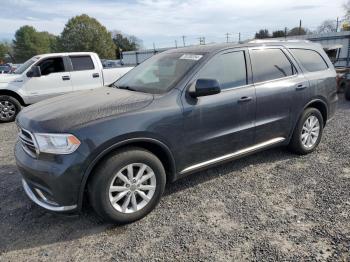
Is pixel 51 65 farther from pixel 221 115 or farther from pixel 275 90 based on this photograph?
pixel 275 90

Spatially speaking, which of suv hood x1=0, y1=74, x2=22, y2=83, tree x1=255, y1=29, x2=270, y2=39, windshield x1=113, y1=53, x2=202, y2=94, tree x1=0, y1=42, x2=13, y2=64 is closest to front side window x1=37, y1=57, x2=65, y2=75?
suv hood x1=0, y1=74, x2=22, y2=83

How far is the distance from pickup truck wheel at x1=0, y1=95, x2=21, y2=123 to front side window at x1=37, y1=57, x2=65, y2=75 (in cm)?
109

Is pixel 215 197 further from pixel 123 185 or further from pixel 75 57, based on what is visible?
pixel 75 57

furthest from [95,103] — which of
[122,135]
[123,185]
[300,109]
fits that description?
[300,109]

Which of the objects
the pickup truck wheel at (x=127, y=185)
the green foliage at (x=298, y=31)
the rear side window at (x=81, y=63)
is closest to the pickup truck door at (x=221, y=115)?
the pickup truck wheel at (x=127, y=185)

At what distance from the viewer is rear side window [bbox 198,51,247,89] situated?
346cm

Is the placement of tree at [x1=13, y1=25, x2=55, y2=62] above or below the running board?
above

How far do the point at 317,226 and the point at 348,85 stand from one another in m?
7.64

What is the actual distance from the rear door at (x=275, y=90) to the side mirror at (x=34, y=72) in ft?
20.3

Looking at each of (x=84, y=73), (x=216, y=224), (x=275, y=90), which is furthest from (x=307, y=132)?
(x=84, y=73)

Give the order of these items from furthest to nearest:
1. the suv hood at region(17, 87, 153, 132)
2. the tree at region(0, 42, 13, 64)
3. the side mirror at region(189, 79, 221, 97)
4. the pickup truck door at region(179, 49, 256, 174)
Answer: the tree at region(0, 42, 13, 64) < the pickup truck door at region(179, 49, 256, 174) < the side mirror at region(189, 79, 221, 97) < the suv hood at region(17, 87, 153, 132)

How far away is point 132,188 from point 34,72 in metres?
6.34

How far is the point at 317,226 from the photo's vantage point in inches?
114

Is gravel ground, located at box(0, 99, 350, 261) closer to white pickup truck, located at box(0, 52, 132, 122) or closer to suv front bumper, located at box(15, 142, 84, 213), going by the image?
suv front bumper, located at box(15, 142, 84, 213)
